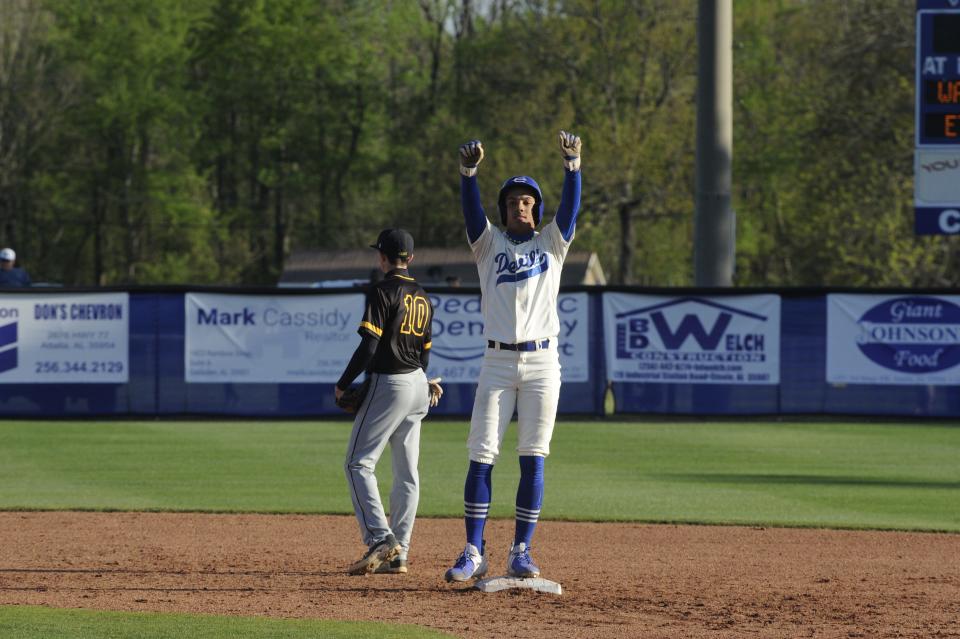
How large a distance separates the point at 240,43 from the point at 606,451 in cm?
4466

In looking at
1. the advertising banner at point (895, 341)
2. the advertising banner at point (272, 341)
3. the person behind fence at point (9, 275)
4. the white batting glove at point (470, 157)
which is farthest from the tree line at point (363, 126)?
the white batting glove at point (470, 157)

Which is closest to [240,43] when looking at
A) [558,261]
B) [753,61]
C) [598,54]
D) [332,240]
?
[332,240]

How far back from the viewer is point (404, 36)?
188 feet

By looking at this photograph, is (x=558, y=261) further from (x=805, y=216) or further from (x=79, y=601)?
(x=805, y=216)

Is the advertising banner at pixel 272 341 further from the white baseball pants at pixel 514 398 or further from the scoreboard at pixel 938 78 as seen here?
the white baseball pants at pixel 514 398

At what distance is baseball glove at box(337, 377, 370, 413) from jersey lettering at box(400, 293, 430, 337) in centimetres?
37

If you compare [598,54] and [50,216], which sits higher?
[598,54]

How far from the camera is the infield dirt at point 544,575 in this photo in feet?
21.9

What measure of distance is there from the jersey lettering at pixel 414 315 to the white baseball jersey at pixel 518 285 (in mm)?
625

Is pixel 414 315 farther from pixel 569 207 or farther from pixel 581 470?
pixel 581 470

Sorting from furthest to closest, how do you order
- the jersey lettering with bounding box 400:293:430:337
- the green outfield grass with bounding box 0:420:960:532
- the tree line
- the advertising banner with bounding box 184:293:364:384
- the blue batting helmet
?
the tree line → the advertising banner with bounding box 184:293:364:384 → the green outfield grass with bounding box 0:420:960:532 → the jersey lettering with bounding box 400:293:430:337 → the blue batting helmet

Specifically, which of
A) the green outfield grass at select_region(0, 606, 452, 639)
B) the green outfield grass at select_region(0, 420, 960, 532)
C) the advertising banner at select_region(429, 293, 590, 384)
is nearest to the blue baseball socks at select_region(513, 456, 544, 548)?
the green outfield grass at select_region(0, 606, 452, 639)

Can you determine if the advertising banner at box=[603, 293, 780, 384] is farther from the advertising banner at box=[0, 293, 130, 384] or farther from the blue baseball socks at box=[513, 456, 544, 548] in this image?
the blue baseball socks at box=[513, 456, 544, 548]

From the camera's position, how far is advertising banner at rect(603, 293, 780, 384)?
18562 millimetres
